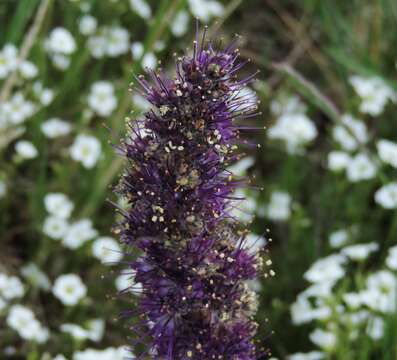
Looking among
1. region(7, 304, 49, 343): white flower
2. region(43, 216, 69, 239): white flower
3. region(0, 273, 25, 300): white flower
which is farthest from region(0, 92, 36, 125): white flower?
region(7, 304, 49, 343): white flower

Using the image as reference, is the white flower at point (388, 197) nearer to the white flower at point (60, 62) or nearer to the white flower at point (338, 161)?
the white flower at point (338, 161)

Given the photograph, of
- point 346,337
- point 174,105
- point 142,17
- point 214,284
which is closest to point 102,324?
point 346,337

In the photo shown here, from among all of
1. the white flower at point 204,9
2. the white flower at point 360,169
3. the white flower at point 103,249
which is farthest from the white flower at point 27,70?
the white flower at point 360,169

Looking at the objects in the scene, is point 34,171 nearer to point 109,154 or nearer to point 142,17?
point 109,154

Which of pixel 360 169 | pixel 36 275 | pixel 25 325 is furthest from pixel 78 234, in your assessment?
pixel 360 169

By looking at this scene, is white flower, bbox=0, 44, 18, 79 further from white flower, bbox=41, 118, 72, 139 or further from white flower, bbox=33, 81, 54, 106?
white flower, bbox=41, 118, 72, 139

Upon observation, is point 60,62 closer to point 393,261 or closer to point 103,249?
point 103,249

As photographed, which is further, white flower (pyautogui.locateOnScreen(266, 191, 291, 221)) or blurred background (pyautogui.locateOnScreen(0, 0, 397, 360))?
white flower (pyautogui.locateOnScreen(266, 191, 291, 221))
